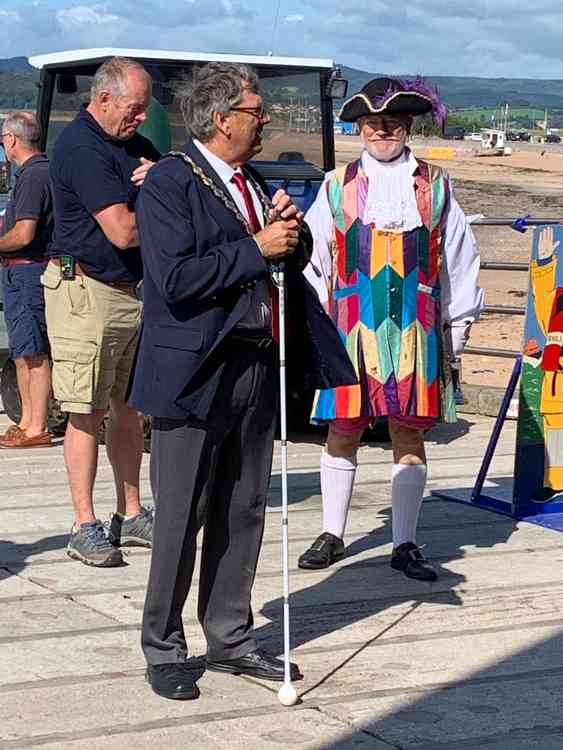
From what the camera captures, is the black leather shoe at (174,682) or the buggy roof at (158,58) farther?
the buggy roof at (158,58)

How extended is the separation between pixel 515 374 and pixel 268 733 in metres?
3.75

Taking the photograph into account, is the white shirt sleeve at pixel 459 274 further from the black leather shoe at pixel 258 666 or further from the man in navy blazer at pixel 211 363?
the black leather shoe at pixel 258 666

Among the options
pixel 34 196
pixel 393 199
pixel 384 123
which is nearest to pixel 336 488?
pixel 393 199

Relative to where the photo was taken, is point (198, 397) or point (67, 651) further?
point (67, 651)

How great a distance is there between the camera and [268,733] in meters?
4.55

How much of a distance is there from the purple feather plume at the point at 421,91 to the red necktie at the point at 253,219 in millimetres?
1435

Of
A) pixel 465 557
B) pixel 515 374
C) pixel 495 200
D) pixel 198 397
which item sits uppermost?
pixel 198 397

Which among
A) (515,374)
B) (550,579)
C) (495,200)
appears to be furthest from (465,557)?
(495,200)

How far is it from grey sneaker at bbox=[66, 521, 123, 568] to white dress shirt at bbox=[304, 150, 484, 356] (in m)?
1.36

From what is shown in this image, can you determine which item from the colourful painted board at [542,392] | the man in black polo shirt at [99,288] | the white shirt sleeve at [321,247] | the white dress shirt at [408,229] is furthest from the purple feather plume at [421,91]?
the colourful painted board at [542,392]

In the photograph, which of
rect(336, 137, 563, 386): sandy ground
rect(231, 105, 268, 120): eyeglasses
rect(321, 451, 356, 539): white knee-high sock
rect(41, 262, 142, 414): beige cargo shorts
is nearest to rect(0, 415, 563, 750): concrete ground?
rect(321, 451, 356, 539): white knee-high sock

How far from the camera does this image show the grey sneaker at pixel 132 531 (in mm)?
6867

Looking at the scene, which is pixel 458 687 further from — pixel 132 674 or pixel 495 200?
pixel 495 200

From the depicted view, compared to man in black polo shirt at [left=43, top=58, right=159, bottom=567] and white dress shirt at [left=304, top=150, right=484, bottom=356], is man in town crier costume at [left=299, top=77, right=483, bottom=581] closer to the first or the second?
white dress shirt at [left=304, top=150, right=484, bottom=356]
